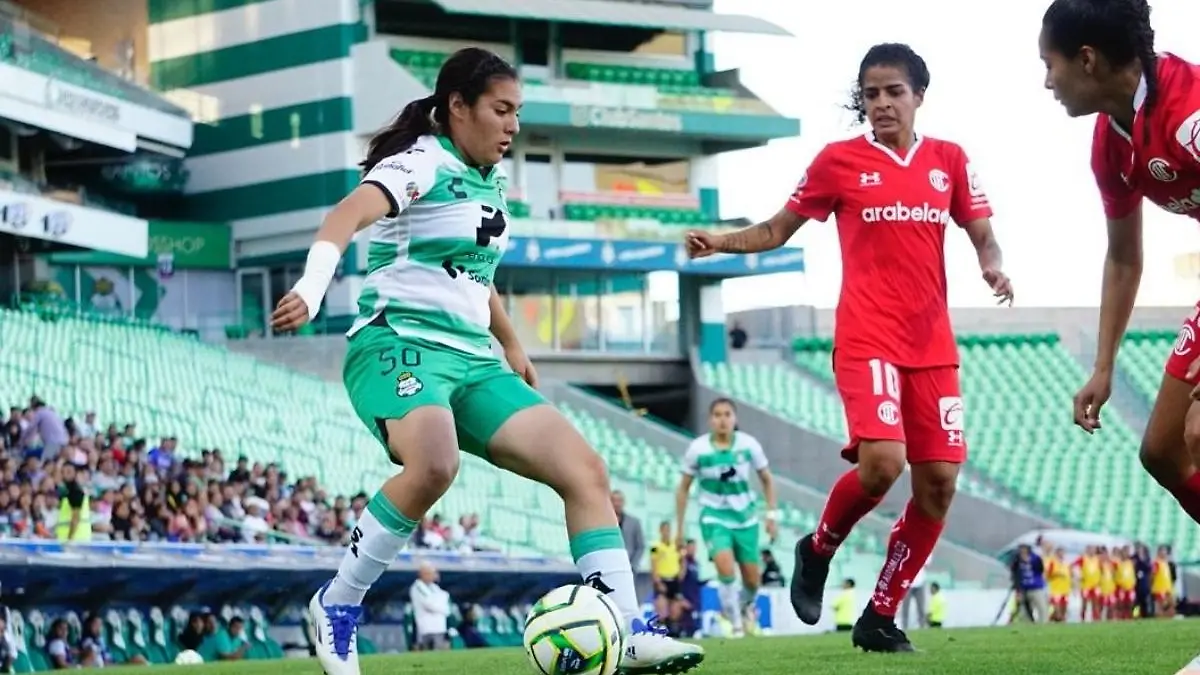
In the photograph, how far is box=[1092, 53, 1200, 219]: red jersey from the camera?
673cm

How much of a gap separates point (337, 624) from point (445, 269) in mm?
1324

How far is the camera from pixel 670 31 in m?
52.2

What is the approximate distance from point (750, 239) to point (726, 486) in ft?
25.4

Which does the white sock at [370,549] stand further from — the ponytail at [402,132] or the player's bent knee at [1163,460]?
the player's bent knee at [1163,460]

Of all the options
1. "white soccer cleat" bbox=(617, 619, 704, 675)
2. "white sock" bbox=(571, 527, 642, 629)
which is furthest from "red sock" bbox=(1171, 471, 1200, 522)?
"white sock" bbox=(571, 527, 642, 629)

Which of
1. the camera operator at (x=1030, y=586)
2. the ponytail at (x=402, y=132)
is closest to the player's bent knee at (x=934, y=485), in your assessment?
the ponytail at (x=402, y=132)

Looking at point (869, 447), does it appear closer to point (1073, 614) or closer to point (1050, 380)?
point (1073, 614)

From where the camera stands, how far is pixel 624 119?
159 ft

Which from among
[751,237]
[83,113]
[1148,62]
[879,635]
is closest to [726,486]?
[879,635]

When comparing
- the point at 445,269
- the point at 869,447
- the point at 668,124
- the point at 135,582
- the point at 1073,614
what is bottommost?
the point at 1073,614

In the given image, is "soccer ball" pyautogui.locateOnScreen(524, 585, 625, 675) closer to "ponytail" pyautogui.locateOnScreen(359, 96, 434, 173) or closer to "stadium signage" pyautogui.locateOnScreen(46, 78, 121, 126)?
"ponytail" pyautogui.locateOnScreen(359, 96, 434, 173)

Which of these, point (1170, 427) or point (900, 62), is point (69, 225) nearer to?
point (900, 62)

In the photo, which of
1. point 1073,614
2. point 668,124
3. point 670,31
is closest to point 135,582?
point 1073,614

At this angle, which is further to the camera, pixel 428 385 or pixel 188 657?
pixel 188 657
